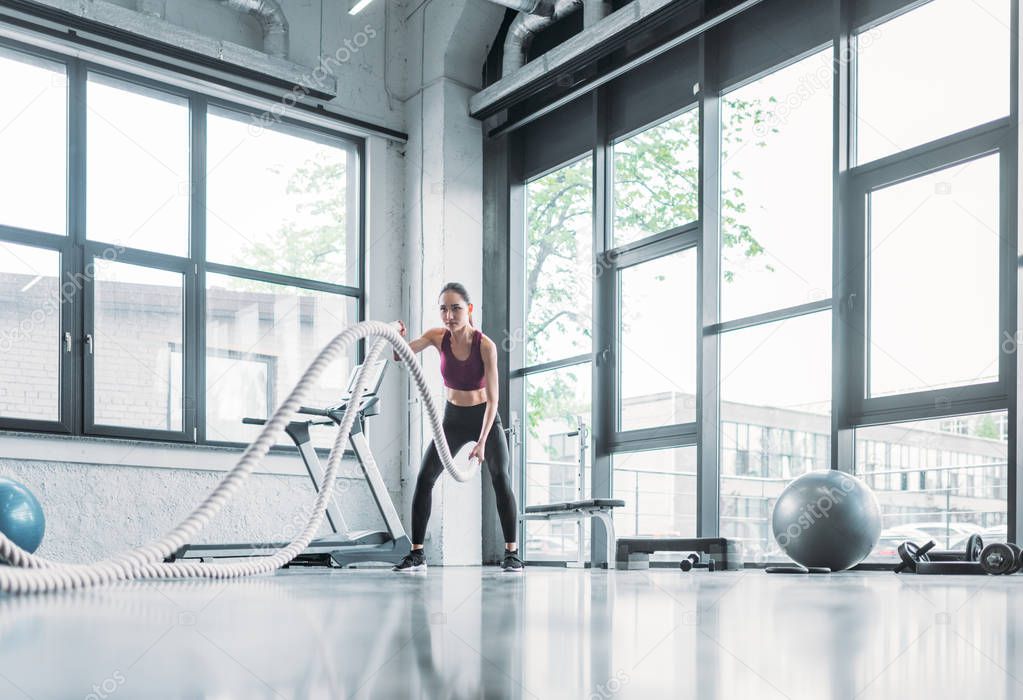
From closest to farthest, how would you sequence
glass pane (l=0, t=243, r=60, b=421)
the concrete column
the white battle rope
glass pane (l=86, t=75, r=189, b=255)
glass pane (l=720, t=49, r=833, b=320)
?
the white battle rope < glass pane (l=720, t=49, r=833, b=320) < glass pane (l=0, t=243, r=60, b=421) < glass pane (l=86, t=75, r=189, b=255) < the concrete column

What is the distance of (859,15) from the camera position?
5.37 metres

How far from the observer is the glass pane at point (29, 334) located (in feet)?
19.6

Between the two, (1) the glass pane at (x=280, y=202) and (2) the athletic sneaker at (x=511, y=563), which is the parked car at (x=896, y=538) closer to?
(2) the athletic sneaker at (x=511, y=563)

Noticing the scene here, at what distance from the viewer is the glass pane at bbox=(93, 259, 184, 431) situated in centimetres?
635

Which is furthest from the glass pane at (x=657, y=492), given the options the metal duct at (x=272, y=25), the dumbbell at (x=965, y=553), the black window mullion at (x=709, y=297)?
the metal duct at (x=272, y=25)

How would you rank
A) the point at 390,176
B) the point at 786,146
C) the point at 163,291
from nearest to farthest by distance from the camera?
the point at 786,146
the point at 163,291
the point at 390,176

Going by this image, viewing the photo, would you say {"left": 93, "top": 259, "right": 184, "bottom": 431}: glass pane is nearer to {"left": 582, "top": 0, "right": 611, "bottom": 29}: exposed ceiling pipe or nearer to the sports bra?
the sports bra

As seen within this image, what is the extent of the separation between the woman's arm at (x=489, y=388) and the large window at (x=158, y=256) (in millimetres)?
2874

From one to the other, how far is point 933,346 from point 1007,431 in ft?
1.86

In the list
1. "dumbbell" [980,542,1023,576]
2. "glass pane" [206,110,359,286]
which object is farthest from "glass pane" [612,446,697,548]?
"glass pane" [206,110,359,286]

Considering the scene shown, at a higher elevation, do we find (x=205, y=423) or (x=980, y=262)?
(x=980, y=262)

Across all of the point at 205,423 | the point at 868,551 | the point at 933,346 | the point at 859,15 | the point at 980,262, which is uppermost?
the point at 859,15

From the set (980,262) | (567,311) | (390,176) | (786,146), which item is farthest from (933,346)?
(390,176)

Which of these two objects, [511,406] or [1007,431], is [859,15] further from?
[511,406]
